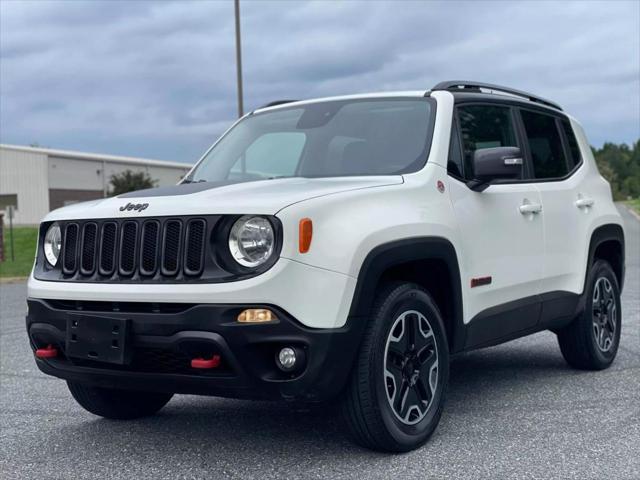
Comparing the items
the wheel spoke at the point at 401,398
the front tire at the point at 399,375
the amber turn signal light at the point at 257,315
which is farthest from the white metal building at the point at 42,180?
the amber turn signal light at the point at 257,315

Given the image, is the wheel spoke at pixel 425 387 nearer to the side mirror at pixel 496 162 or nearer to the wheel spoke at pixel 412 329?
the wheel spoke at pixel 412 329

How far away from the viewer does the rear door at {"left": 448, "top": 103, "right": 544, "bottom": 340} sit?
16.3ft

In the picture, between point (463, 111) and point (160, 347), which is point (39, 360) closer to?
point (160, 347)

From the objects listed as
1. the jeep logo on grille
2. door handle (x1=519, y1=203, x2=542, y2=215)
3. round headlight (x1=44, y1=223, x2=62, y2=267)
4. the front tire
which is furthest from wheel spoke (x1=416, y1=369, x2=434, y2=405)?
round headlight (x1=44, y1=223, x2=62, y2=267)

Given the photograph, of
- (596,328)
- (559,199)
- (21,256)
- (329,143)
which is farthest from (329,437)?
(21,256)

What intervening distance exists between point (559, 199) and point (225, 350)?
3.10 m

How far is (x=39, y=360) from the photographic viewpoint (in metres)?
4.57

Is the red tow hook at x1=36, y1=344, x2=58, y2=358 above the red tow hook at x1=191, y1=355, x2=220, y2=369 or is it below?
below

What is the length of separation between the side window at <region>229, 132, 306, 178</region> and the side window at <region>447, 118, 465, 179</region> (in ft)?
2.96

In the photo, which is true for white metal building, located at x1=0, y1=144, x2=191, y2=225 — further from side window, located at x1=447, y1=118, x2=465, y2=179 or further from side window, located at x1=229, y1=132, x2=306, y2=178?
side window, located at x1=447, y1=118, x2=465, y2=179

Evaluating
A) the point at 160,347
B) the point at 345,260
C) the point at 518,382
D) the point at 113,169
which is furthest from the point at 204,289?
the point at 113,169

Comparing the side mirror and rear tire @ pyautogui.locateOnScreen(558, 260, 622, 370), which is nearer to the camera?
the side mirror

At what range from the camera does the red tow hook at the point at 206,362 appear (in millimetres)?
3939

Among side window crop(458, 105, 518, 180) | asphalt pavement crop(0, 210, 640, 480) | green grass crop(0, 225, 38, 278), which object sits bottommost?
green grass crop(0, 225, 38, 278)
